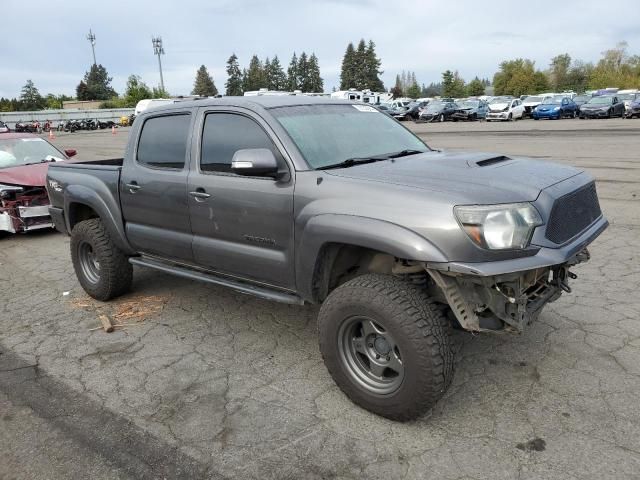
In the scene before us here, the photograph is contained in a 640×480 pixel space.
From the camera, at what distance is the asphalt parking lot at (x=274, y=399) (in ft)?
9.04

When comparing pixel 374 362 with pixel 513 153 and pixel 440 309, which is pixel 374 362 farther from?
pixel 513 153

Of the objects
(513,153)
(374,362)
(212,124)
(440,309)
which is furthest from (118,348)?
(513,153)

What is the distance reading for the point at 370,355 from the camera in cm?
317

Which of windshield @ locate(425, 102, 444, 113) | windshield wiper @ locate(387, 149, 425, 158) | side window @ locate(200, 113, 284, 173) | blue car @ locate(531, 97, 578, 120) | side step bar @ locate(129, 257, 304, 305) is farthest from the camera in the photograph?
windshield @ locate(425, 102, 444, 113)

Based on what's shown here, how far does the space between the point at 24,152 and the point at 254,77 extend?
109449 millimetres

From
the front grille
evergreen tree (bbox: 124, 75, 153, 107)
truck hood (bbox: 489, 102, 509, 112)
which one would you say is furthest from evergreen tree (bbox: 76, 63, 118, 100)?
the front grille

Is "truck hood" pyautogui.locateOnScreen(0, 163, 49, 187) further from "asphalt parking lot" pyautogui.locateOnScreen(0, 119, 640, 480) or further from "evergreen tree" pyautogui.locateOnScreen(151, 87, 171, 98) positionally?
"evergreen tree" pyautogui.locateOnScreen(151, 87, 171, 98)

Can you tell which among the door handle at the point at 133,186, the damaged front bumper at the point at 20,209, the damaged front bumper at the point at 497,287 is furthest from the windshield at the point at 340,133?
the damaged front bumper at the point at 20,209

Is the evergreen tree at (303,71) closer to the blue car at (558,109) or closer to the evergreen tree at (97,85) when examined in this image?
the evergreen tree at (97,85)

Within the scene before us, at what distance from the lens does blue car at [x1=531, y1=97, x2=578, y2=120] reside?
34719 mm

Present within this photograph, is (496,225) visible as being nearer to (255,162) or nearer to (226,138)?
(255,162)

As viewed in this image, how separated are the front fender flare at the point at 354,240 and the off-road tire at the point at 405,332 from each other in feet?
0.81

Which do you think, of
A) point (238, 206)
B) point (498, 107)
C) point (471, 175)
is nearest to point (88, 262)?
point (238, 206)

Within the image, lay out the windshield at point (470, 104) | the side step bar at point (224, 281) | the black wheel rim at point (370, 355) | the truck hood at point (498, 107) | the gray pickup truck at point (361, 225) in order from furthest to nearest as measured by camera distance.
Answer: the windshield at point (470, 104), the truck hood at point (498, 107), the side step bar at point (224, 281), the black wheel rim at point (370, 355), the gray pickup truck at point (361, 225)
